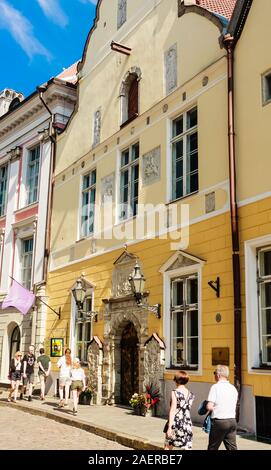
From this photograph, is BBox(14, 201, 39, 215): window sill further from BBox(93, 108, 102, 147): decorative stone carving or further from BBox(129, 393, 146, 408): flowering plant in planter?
BBox(129, 393, 146, 408): flowering plant in planter

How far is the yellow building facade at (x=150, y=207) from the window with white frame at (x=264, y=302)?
32 centimetres

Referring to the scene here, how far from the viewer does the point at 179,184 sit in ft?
43.7

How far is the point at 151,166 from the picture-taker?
14227 mm

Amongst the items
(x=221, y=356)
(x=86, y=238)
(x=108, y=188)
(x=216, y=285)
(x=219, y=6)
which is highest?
(x=219, y=6)

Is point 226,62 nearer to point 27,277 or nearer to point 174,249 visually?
point 174,249

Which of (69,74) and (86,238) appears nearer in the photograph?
(86,238)

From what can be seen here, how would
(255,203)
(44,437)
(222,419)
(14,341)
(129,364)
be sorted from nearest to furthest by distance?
(222,419) → (44,437) → (255,203) → (129,364) → (14,341)

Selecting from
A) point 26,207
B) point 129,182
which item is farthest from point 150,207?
point 26,207

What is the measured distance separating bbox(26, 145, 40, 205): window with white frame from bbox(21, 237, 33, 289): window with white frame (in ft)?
5.39

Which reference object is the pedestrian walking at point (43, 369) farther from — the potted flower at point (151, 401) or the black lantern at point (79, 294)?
the potted flower at point (151, 401)

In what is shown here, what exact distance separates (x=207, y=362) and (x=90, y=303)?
596 centimetres

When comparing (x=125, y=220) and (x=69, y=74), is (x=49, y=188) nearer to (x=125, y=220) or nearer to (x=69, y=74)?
(x=125, y=220)

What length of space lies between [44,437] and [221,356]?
3.71 metres

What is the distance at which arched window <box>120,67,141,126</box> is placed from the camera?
15.8 meters
